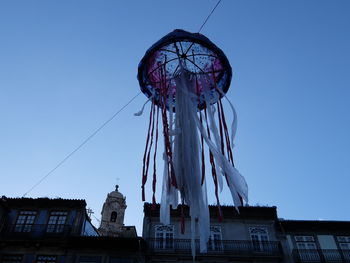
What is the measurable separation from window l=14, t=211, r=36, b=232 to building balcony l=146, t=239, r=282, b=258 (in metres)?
6.60

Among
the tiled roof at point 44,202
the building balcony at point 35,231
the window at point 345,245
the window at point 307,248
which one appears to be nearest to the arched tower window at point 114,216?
the tiled roof at point 44,202

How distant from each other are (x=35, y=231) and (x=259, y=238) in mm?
12296

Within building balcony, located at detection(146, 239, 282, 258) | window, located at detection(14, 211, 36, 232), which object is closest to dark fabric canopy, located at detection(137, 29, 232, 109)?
building balcony, located at detection(146, 239, 282, 258)

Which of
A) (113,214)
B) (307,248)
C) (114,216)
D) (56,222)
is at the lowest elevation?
(307,248)

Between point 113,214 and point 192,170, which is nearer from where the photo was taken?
point 192,170

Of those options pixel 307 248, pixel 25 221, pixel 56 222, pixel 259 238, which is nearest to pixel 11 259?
pixel 25 221

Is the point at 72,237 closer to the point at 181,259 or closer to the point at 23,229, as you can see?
the point at 23,229

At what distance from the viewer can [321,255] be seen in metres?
18.2

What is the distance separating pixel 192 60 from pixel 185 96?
0.84 m

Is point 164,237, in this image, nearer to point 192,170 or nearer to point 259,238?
point 259,238

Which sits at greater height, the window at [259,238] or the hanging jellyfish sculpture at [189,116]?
the window at [259,238]

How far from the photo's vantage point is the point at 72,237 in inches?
684

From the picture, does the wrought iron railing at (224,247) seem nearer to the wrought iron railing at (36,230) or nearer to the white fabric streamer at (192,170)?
the wrought iron railing at (36,230)

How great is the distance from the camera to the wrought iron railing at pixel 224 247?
A: 57.8 ft
